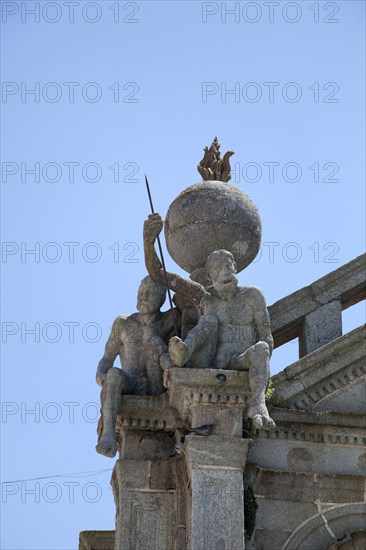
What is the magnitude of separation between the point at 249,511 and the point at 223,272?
10.4 ft

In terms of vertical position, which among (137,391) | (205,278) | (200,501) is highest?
(205,278)

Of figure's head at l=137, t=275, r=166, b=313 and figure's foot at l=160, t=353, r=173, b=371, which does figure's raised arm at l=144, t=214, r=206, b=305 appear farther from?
figure's foot at l=160, t=353, r=173, b=371

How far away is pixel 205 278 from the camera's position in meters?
27.3

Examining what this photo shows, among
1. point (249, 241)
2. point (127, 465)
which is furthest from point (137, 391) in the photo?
point (249, 241)

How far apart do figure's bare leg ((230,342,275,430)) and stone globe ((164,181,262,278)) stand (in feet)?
6.97

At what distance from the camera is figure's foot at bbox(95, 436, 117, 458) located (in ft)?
83.9

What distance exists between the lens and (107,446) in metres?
25.6

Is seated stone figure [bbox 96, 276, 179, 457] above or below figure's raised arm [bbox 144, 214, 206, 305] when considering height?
below

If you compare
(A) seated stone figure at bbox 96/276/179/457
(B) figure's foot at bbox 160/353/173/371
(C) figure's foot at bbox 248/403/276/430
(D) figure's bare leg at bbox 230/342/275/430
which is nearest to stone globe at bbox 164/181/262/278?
(A) seated stone figure at bbox 96/276/179/457

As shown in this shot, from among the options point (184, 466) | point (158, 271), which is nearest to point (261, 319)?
point (158, 271)

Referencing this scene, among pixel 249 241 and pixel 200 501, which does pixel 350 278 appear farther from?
pixel 200 501

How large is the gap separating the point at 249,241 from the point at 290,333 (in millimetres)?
1513

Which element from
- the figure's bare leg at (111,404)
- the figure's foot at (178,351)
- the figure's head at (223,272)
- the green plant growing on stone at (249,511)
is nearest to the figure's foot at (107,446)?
the figure's bare leg at (111,404)

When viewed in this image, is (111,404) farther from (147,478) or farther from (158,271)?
(158,271)
